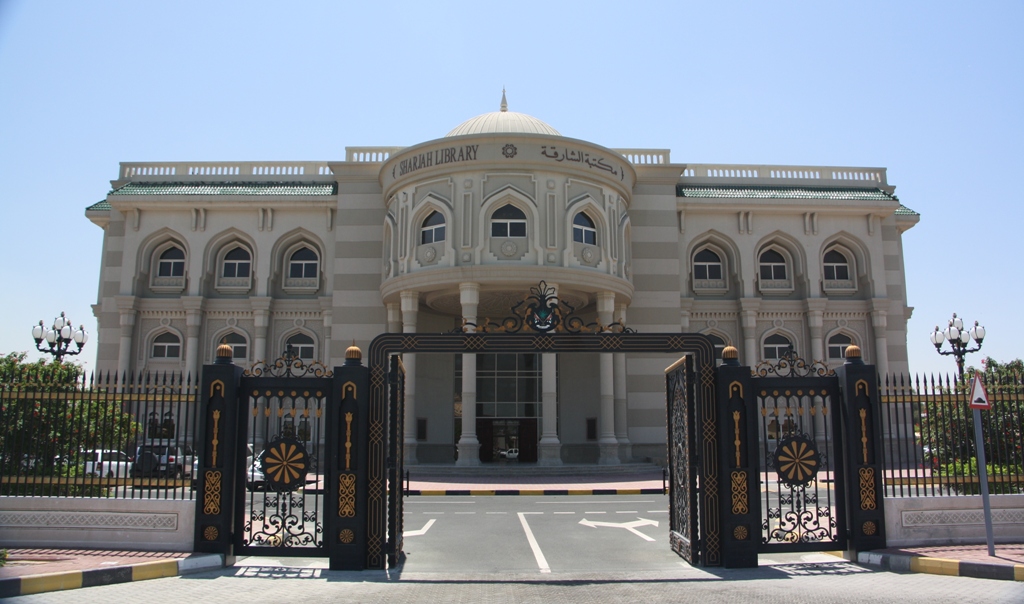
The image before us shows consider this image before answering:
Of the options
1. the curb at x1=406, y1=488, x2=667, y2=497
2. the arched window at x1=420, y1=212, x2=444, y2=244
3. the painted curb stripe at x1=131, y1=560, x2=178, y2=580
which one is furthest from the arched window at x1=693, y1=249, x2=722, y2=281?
the painted curb stripe at x1=131, y1=560, x2=178, y2=580

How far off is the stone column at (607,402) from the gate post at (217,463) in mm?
17780

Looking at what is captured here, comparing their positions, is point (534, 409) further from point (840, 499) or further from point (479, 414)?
point (840, 499)

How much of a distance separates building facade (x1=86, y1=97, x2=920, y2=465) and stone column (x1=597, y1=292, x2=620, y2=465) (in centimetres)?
8

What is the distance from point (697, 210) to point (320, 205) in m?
14.8

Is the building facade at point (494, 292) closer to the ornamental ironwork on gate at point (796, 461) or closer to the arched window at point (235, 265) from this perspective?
the arched window at point (235, 265)

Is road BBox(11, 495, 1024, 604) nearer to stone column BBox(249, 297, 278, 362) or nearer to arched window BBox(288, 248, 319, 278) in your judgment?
stone column BBox(249, 297, 278, 362)

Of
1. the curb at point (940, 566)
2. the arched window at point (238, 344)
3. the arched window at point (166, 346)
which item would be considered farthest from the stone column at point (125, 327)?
the curb at point (940, 566)

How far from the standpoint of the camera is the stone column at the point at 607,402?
86.0ft

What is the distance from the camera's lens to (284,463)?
31.0 ft

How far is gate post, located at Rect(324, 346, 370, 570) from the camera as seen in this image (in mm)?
9273

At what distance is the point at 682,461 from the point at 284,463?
518 cm

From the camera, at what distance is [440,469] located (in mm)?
25000

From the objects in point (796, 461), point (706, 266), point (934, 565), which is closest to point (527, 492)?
point (796, 461)

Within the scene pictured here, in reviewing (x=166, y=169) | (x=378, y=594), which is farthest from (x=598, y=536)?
(x=166, y=169)
